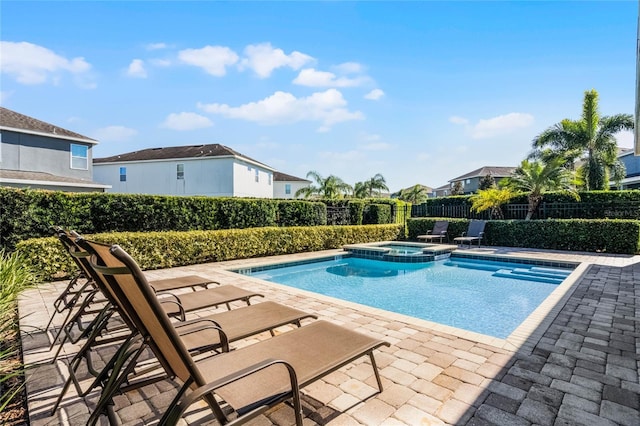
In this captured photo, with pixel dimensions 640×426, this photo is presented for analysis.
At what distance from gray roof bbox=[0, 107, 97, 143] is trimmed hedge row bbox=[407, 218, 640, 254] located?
21.2 metres

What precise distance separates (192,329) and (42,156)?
69.1 feet

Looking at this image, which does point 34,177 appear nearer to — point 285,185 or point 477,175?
point 285,185

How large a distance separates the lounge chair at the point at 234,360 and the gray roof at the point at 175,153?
72.8 ft

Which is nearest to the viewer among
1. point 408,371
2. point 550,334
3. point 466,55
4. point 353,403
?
point 353,403

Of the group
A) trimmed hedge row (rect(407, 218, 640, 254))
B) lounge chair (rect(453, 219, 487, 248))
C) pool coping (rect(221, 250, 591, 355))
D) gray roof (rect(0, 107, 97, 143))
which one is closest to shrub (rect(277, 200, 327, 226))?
pool coping (rect(221, 250, 591, 355))

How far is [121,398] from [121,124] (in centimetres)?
1969

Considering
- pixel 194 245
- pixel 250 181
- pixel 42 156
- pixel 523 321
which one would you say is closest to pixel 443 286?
pixel 523 321

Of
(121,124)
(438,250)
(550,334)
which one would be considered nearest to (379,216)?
(438,250)

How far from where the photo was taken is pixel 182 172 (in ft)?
78.9

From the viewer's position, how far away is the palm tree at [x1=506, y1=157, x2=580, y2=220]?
13.8 m

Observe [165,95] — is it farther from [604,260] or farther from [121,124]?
[604,260]

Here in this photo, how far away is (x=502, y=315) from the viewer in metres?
6.03

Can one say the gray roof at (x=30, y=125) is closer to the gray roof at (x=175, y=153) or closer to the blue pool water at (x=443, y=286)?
the gray roof at (x=175, y=153)

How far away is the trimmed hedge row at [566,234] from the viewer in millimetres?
11234
